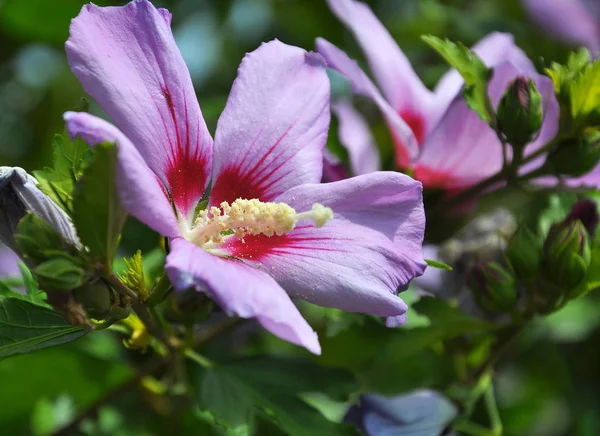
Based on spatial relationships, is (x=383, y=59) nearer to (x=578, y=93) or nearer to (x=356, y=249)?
(x=578, y=93)

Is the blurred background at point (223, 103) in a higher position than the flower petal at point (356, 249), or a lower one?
lower

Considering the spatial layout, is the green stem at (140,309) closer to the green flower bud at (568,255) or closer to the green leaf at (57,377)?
the green leaf at (57,377)

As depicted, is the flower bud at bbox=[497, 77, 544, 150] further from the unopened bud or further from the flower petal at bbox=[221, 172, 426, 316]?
the flower petal at bbox=[221, 172, 426, 316]

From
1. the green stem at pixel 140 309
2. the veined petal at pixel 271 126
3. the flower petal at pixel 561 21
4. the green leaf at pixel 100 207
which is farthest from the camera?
the flower petal at pixel 561 21

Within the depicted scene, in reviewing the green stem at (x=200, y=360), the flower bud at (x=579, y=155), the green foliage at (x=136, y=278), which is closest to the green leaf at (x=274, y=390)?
the green stem at (x=200, y=360)

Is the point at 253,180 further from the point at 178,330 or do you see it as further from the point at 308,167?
the point at 178,330

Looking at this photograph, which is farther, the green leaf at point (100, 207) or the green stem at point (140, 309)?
the green stem at point (140, 309)
